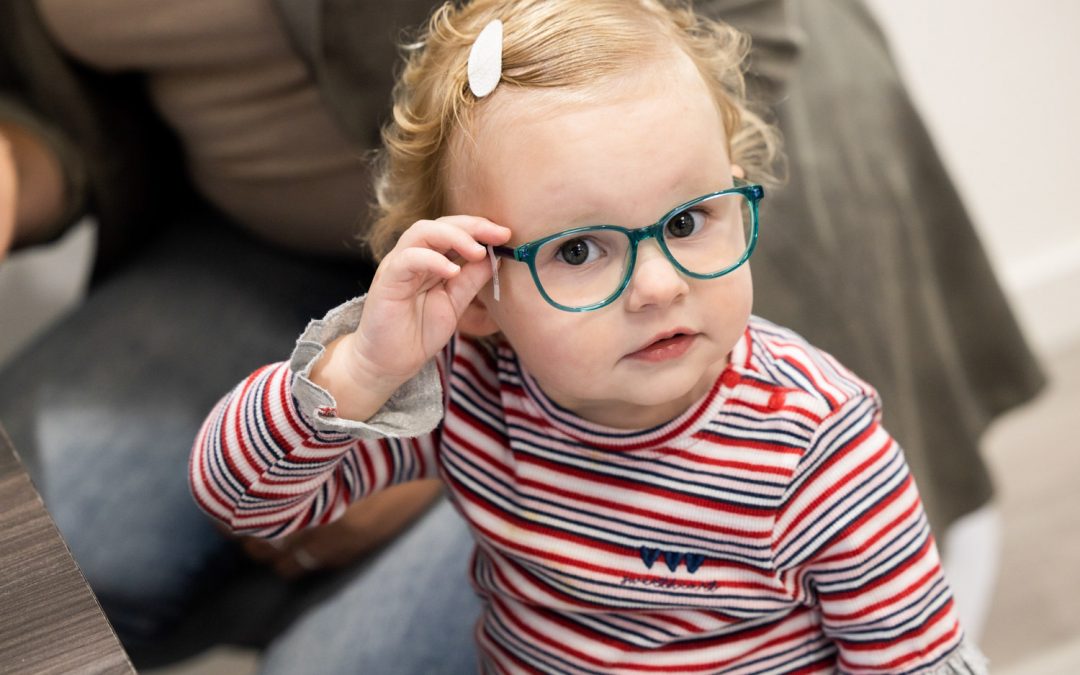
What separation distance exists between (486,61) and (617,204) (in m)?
0.13

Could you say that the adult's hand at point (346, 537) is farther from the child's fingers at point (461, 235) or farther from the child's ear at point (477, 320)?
the child's fingers at point (461, 235)

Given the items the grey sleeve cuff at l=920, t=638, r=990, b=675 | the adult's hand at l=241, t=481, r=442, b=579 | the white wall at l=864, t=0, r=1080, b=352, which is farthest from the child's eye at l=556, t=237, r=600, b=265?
the white wall at l=864, t=0, r=1080, b=352

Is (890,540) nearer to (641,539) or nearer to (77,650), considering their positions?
(641,539)

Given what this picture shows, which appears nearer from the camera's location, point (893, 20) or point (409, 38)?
point (409, 38)

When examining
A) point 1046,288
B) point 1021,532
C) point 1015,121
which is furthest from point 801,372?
point 1046,288

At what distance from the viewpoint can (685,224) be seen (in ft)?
2.32

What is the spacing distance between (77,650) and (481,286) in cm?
33

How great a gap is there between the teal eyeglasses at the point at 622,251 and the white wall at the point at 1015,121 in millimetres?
1227

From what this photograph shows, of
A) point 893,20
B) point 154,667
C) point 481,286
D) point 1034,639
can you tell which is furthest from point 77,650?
point 893,20

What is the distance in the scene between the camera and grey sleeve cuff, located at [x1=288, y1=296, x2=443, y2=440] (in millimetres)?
720

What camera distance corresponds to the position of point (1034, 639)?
1.56 metres

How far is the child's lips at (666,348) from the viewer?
0.71 meters

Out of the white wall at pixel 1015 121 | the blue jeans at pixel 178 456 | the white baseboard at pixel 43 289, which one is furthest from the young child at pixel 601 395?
the white wall at pixel 1015 121

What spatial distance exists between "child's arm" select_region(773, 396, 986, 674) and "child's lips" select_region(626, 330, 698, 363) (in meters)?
0.11
